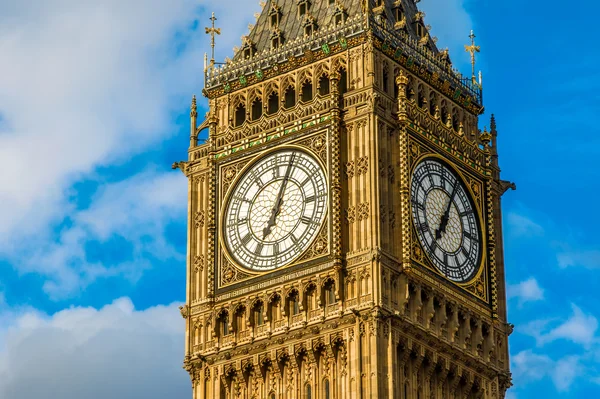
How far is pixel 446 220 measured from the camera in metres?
87.9

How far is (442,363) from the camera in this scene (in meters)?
85.5

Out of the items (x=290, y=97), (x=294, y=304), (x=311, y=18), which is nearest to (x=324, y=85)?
(x=290, y=97)

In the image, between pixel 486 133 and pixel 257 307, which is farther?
pixel 486 133

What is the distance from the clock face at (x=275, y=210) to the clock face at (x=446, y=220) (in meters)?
3.68

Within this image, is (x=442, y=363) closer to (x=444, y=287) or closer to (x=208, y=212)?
(x=444, y=287)

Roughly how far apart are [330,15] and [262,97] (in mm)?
4065

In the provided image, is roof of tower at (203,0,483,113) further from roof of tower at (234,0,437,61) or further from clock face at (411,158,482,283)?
clock face at (411,158,482,283)

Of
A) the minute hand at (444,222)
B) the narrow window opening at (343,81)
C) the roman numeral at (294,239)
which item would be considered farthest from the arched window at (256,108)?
the minute hand at (444,222)

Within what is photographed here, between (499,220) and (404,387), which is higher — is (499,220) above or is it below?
above

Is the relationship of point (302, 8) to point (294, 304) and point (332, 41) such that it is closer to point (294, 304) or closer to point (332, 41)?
point (332, 41)

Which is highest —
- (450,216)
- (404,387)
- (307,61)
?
(307,61)

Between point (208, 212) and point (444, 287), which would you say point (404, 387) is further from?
point (208, 212)

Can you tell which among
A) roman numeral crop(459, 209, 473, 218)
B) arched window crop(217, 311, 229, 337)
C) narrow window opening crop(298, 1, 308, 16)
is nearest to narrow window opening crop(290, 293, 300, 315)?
arched window crop(217, 311, 229, 337)

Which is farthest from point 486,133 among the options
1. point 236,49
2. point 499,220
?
point 236,49
